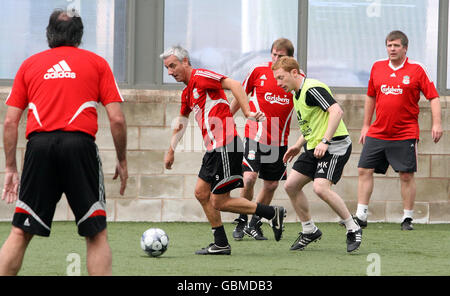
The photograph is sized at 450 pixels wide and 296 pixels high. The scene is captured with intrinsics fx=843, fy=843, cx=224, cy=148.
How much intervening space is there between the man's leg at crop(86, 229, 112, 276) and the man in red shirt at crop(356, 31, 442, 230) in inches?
206

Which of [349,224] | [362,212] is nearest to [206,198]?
Answer: [349,224]

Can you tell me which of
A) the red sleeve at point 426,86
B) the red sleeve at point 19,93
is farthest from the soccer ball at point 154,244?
the red sleeve at point 426,86

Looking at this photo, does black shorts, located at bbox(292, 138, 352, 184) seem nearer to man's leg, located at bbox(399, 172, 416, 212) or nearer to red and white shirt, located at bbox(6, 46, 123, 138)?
man's leg, located at bbox(399, 172, 416, 212)

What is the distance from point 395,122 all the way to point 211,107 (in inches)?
128

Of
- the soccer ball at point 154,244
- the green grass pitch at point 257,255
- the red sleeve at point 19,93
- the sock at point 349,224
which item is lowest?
the green grass pitch at point 257,255

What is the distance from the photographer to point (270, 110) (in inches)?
345

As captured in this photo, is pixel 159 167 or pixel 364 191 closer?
pixel 364 191

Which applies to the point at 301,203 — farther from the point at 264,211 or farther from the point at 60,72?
the point at 60,72

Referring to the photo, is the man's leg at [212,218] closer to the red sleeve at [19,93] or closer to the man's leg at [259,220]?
the man's leg at [259,220]

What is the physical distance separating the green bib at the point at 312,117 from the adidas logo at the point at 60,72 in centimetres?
295

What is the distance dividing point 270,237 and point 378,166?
5.70 feet

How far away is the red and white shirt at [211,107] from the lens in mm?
7121

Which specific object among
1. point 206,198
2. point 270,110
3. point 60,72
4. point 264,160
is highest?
point 60,72

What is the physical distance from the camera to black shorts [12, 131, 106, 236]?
4.67 m
